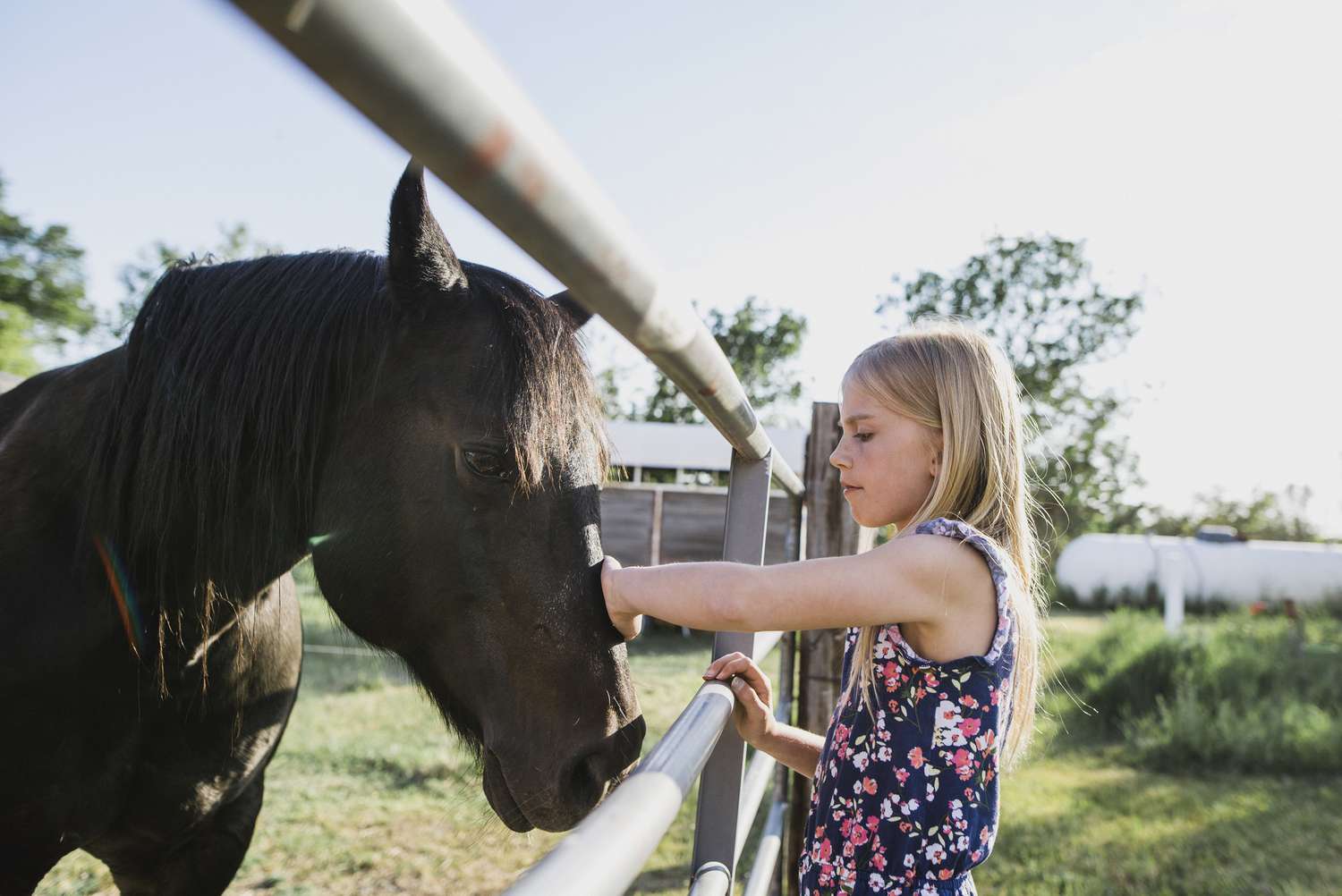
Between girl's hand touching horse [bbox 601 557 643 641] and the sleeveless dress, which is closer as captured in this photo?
the sleeveless dress

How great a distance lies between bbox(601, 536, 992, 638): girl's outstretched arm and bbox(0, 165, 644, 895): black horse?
0.34 meters

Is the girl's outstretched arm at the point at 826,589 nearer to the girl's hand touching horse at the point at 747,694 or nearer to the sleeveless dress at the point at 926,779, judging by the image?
the sleeveless dress at the point at 926,779

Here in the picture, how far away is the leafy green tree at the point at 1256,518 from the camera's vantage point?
45.0 meters

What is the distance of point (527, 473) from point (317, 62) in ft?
3.59

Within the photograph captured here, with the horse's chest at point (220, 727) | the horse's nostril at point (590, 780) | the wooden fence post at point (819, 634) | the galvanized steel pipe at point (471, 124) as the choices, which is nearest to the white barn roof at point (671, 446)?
the wooden fence post at point (819, 634)

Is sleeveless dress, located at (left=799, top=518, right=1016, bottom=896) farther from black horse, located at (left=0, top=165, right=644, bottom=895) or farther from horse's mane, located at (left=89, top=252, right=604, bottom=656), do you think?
horse's mane, located at (left=89, top=252, right=604, bottom=656)

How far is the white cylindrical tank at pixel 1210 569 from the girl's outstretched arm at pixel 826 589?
62.5 ft

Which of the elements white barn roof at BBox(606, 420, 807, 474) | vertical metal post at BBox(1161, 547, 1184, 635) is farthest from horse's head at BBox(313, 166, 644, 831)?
white barn roof at BBox(606, 420, 807, 474)

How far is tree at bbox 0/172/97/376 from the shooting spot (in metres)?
8.62

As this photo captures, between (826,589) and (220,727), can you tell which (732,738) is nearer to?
(826,589)

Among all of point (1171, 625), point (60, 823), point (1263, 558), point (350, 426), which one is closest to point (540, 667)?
point (350, 426)

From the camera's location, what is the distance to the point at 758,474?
148 centimetres

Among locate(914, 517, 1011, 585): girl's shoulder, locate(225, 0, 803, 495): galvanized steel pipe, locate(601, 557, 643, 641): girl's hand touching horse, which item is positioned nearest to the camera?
locate(225, 0, 803, 495): galvanized steel pipe

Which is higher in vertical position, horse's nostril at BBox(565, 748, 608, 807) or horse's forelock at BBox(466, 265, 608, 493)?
horse's forelock at BBox(466, 265, 608, 493)
